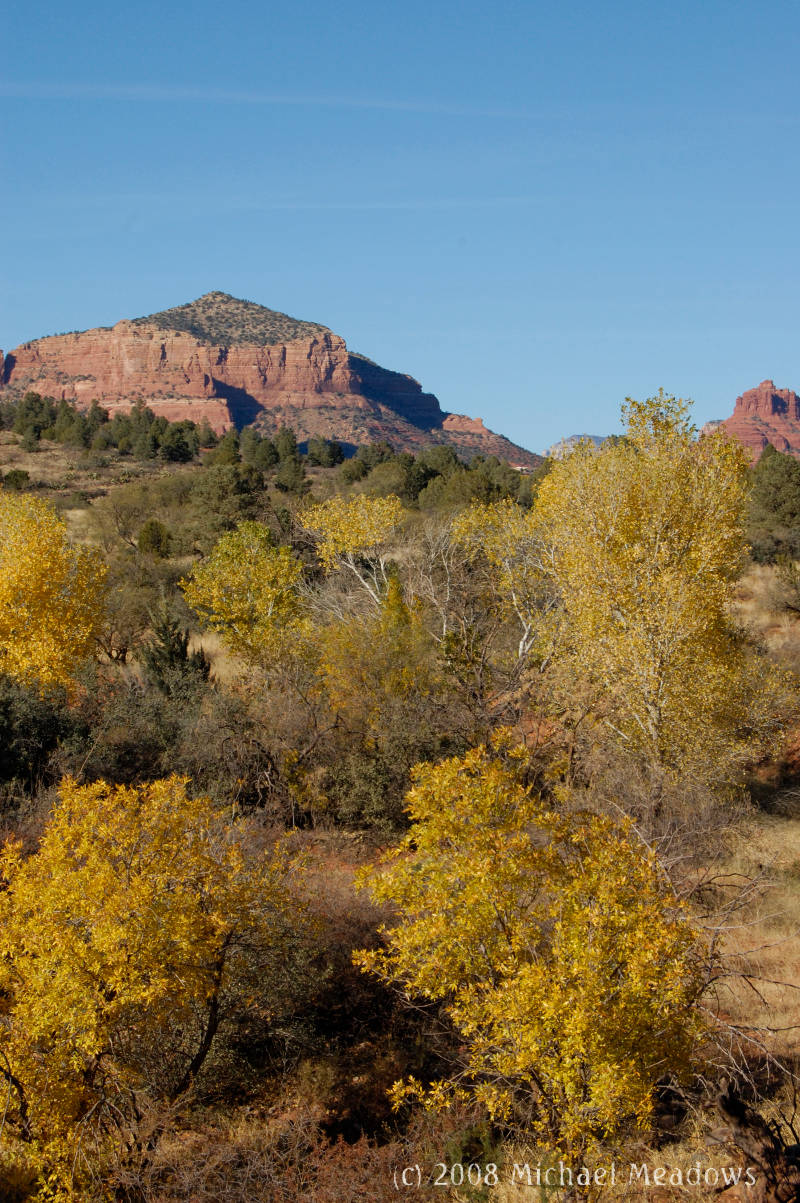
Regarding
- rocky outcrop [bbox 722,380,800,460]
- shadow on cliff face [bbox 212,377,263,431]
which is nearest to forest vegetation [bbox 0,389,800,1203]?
shadow on cliff face [bbox 212,377,263,431]

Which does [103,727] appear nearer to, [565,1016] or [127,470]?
[565,1016]

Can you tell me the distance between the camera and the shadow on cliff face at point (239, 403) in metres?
162

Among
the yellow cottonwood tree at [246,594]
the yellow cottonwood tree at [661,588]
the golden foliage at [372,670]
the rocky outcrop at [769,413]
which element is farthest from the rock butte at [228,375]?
the yellow cottonwood tree at [661,588]

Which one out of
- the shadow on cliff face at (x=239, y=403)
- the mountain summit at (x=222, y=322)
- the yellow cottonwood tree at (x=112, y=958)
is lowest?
the yellow cottonwood tree at (x=112, y=958)

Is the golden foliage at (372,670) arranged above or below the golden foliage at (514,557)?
below

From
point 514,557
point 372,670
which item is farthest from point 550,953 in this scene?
point 514,557

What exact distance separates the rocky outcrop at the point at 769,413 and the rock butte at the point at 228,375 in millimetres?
50030

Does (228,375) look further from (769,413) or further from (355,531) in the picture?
(355,531)

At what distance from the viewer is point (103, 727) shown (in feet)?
58.1

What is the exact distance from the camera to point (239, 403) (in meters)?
166

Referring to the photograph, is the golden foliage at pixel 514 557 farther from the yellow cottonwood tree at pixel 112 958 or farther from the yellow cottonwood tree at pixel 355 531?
the yellow cottonwood tree at pixel 112 958

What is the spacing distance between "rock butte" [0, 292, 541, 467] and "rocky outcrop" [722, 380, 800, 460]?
5003 centimetres

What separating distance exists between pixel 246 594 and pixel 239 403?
500 feet

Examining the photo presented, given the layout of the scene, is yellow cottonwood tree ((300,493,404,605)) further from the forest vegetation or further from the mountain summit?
the mountain summit
